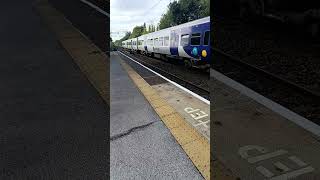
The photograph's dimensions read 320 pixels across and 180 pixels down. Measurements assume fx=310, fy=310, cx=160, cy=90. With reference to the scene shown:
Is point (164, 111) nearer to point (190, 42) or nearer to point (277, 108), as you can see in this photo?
point (277, 108)

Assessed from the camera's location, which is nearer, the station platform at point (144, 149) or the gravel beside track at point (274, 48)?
the station platform at point (144, 149)

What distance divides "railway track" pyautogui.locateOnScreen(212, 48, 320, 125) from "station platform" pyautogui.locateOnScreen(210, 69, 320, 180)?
491 mm

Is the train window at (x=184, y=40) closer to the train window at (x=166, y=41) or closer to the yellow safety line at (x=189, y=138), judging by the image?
the train window at (x=166, y=41)

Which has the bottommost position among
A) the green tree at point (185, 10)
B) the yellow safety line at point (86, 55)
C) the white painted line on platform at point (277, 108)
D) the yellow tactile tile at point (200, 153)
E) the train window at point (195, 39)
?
the yellow tactile tile at point (200, 153)

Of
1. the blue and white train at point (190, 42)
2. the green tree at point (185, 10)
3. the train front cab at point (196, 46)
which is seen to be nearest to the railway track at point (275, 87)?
the train front cab at point (196, 46)

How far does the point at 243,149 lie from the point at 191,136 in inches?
35.0

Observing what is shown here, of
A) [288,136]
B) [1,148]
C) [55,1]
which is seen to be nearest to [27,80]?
[1,148]

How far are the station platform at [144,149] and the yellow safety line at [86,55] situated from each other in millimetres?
954

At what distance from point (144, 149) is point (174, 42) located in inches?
740

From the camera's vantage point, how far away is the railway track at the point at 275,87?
7.69 m

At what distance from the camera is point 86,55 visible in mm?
10898

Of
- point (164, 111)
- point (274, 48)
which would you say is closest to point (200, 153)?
point (164, 111)

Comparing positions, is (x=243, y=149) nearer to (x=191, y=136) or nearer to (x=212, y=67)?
(x=191, y=136)

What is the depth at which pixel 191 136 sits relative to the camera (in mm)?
5301
